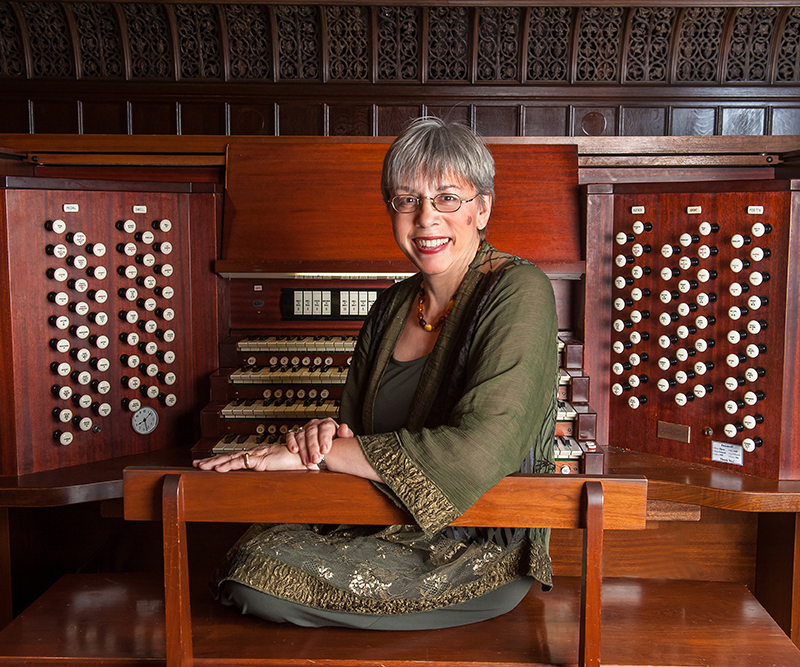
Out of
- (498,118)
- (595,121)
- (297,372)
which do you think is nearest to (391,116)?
(498,118)

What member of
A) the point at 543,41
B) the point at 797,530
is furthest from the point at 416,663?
the point at 543,41

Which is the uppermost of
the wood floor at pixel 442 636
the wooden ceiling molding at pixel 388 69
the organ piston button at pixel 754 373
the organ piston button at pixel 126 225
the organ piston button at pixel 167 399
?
the wooden ceiling molding at pixel 388 69

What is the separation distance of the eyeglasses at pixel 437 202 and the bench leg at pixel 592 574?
0.88m

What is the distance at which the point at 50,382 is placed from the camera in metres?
2.83

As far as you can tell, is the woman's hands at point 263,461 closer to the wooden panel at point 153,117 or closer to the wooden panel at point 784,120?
the wooden panel at point 153,117

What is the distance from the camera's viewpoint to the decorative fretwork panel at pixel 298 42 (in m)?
4.87

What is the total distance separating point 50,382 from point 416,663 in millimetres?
1989

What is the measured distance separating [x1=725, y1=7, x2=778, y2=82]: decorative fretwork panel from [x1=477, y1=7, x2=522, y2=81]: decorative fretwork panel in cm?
151

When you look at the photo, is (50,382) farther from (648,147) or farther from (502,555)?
(648,147)

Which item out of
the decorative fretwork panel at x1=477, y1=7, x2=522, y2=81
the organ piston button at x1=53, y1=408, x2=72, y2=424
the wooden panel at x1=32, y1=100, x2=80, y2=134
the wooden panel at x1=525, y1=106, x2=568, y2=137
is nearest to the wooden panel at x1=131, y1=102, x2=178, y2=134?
the wooden panel at x1=32, y1=100, x2=80, y2=134

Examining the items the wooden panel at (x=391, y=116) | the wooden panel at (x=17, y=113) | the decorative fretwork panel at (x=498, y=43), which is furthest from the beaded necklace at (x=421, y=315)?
the wooden panel at (x=17, y=113)

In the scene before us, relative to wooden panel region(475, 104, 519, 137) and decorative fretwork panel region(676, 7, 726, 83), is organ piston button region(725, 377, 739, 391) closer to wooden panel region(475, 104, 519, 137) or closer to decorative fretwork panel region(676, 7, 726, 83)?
wooden panel region(475, 104, 519, 137)

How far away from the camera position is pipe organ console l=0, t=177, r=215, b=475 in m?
2.73

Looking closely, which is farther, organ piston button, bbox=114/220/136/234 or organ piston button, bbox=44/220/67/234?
organ piston button, bbox=114/220/136/234
